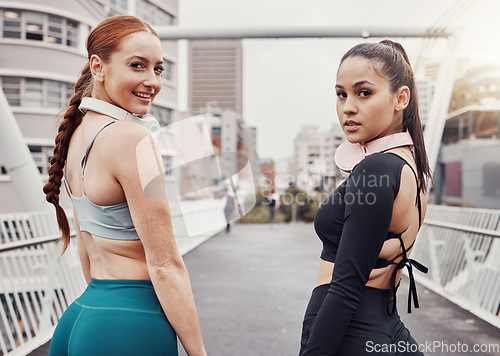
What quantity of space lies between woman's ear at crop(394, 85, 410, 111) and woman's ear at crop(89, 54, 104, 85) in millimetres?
949

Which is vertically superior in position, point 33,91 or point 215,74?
point 215,74

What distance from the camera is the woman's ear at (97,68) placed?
131 cm

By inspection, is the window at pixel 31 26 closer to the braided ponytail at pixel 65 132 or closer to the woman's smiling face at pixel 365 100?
the braided ponytail at pixel 65 132

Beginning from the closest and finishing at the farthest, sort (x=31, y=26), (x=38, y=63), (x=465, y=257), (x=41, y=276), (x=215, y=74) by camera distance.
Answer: (x=41, y=276), (x=465, y=257), (x=38, y=63), (x=31, y=26), (x=215, y=74)

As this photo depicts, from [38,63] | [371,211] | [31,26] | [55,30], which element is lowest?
[371,211]

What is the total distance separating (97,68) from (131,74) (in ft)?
0.37

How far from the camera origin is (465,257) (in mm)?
6309

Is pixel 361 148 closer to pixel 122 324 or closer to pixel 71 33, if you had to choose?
pixel 122 324

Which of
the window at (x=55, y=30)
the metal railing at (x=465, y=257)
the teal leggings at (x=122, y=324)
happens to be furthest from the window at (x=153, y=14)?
the teal leggings at (x=122, y=324)

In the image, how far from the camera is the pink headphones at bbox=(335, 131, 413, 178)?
1357 mm

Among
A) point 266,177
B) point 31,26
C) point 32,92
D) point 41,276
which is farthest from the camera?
point 31,26

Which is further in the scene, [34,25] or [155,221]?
[34,25]

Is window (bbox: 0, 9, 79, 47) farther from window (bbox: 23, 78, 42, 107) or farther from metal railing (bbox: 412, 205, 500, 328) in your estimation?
metal railing (bbox: 412, 205, 500, 328)

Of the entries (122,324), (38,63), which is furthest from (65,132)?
(38,63)
